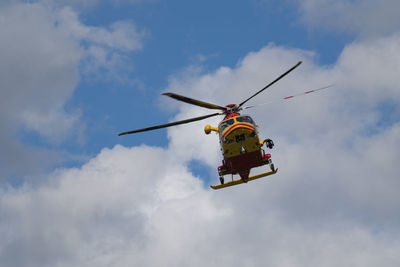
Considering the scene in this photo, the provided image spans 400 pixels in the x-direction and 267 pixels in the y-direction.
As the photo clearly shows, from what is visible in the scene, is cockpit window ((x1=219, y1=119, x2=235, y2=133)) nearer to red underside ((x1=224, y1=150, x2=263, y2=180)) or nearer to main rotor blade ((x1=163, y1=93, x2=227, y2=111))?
main rotor blade ((x1=163, y1=93, x2=227, y2=111))

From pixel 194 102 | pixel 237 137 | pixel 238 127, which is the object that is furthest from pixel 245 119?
pixel 194 102

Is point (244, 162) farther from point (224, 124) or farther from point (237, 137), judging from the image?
point (224, 124)

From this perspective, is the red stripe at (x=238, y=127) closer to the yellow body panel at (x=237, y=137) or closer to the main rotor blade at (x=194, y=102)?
the yellow body panel at (x=237, y=137)

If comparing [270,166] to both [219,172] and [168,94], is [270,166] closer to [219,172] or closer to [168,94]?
[219,172]

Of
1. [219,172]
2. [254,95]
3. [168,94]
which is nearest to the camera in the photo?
[168,94]

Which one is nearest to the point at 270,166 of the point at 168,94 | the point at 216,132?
the point at 216,132

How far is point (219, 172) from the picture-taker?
4831 centimetres

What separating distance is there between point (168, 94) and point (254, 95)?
8.31m

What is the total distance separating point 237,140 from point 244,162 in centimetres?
328

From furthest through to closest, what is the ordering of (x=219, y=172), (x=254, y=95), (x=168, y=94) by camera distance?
(x=219, y=172)
(x=254, y=95)
(x=168, y=94)

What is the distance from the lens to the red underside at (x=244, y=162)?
4484cm

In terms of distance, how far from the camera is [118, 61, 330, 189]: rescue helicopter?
139 ft

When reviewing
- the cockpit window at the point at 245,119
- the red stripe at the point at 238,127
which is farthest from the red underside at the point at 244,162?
the red stripe at the point at 238,127

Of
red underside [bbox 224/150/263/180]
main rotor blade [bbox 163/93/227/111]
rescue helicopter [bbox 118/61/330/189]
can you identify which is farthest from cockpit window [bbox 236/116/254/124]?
main rotor blade [bbox 163/93/227/111]
